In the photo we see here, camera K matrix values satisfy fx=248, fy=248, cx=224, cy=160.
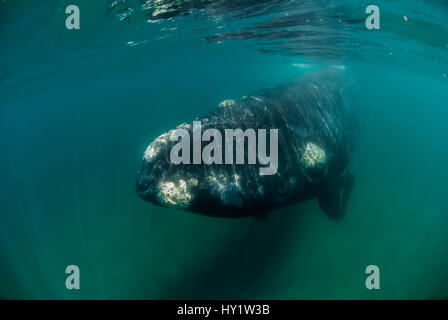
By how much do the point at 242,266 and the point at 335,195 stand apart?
4.25 m

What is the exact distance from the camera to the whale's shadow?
8.61 m

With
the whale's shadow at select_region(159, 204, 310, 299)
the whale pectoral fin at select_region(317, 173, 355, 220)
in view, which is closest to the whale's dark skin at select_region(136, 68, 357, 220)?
the whale pectoral fin at select_region(317, 173, 355, 220)

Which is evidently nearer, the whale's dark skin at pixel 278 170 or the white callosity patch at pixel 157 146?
the whale's dark skin at pixel 278 170

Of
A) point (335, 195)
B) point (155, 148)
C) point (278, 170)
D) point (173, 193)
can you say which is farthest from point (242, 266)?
point (155, 148)

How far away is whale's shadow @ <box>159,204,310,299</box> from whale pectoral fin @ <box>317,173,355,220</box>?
2434 millimetres

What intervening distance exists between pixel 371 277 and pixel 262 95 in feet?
24.1

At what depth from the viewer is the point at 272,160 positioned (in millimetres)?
5863

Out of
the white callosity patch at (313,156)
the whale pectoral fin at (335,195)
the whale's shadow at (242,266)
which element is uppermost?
the white callosity patch at (313,156)

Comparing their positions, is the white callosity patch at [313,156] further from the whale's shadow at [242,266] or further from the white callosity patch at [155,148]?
the whale's shadow at [242,266]

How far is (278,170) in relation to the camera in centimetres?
587

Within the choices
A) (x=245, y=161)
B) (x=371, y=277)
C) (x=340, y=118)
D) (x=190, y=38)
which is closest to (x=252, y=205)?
(x=245, y=161)

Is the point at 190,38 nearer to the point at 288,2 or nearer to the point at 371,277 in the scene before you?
the point at 288,2

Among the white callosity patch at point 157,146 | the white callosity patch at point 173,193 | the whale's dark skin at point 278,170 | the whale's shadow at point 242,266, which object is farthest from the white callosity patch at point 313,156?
the whale's shadow at point 242,266

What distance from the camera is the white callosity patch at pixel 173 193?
17.0 ft
